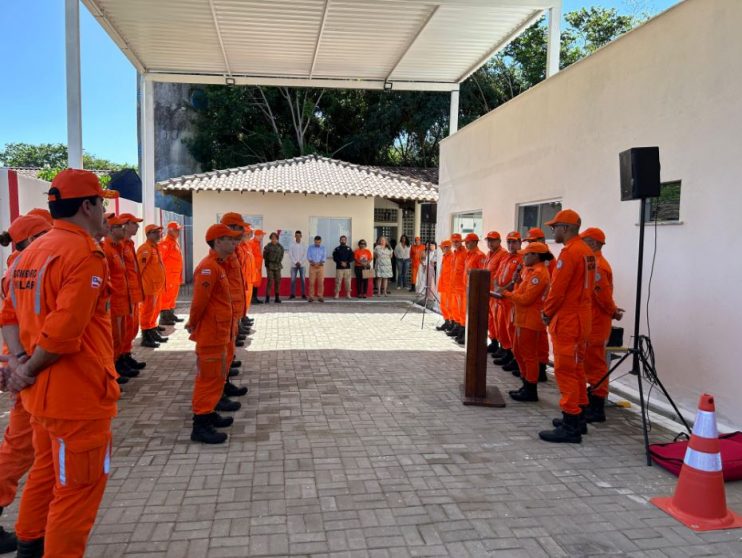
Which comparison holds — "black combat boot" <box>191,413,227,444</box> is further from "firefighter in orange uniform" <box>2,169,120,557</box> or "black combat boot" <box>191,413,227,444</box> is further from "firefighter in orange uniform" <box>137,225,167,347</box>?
"firefighter in orange uniform" <box>137,225,167,347</box>

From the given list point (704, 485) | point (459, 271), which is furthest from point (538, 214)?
point (704, 485)

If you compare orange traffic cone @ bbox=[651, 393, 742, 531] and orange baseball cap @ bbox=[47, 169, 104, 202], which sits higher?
orange baseball cap @ bbox=[47, 169, 104, 202]

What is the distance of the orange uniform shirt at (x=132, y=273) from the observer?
21.0ft

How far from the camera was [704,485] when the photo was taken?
10.8 ft

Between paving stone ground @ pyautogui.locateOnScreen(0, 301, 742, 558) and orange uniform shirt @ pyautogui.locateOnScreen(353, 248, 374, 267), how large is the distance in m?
8.78

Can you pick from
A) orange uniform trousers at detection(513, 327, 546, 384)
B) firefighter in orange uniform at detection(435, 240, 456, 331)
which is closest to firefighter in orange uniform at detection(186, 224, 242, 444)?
orange uniform trousers at detection(513, 327, 546, 384)

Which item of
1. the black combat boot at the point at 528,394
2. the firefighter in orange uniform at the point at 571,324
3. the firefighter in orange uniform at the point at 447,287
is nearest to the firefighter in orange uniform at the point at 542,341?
the black combat boot at the point at 528,394

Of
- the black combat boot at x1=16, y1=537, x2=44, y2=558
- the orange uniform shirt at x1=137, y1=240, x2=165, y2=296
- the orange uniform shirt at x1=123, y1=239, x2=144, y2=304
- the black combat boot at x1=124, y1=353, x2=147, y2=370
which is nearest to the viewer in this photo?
the black combat boot at x1=16, y1=537, x2=44, y2=558

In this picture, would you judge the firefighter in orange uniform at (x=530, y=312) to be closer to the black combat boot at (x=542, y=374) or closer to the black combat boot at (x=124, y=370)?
the black combat boot at (x=542, y=374)

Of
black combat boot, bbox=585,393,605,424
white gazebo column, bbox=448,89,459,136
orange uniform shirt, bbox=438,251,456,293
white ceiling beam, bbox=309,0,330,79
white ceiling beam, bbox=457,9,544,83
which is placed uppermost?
white ceiling beam, bbox=457,9,544,83

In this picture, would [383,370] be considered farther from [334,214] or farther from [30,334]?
[334,214]

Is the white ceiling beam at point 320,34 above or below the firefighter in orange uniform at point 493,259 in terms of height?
above

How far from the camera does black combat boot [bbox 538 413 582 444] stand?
15.1 feet

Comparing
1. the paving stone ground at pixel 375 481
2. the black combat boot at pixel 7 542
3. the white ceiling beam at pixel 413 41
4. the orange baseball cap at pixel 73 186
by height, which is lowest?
the paving stone ground at pixel 375 481
